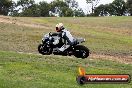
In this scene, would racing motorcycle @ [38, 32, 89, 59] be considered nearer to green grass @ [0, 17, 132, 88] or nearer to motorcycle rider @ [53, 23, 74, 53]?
motorcycle rider @ [53, 23, 74, 53]

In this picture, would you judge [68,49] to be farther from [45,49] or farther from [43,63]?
[43,63]

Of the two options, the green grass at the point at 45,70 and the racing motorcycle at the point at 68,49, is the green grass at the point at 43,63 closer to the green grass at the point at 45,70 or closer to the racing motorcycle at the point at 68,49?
the green grass at the point at 45,70

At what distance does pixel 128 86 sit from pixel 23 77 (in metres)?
5.26

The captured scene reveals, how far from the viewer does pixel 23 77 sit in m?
22.0

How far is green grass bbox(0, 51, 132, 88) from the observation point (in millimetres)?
20548

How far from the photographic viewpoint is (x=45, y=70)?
24406 mm

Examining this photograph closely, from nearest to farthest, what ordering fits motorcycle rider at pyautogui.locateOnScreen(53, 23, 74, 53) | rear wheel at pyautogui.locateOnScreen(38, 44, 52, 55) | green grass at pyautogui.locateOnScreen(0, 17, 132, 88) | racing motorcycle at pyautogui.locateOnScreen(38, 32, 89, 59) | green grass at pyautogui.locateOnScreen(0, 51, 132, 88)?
green grass at pyautogui.locateOnScreen(0, 51, 132, 88) → green grass at pyautogui.locateOnScreen(0, 17, 132, 88) → motorcycle rider at pyautogui.locateOnScreen(53, 23, 74, 53) → racing motorcycle at pyautogui.locateOnScreen(38, 32, 89, 59) → rear wheel at pyautogui.locateOnScreen(38, 44, 52, 55)

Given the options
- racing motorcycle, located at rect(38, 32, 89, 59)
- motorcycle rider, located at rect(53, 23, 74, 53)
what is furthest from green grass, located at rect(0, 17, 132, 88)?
motorcycle rider, located at rect(53, 23, 74, 53)

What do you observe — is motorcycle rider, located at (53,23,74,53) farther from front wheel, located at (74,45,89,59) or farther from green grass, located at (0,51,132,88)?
green grass, located at (0,51,132,88)

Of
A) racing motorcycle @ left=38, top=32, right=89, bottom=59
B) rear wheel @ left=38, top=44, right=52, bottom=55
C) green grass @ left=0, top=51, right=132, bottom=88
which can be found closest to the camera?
green grass @ left=0, top=51, right=132, bottom=88

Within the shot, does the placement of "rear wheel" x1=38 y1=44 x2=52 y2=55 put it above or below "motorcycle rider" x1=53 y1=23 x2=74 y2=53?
below

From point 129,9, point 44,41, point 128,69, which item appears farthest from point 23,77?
point 129,9

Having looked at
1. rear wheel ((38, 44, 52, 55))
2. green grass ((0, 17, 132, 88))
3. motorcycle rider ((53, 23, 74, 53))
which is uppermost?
motorcycle rider ((53, 23, 74, 53))

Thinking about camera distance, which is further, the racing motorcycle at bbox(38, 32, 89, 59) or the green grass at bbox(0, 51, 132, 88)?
the racing motorcycle at bbox(38, 32, 89, 59)
